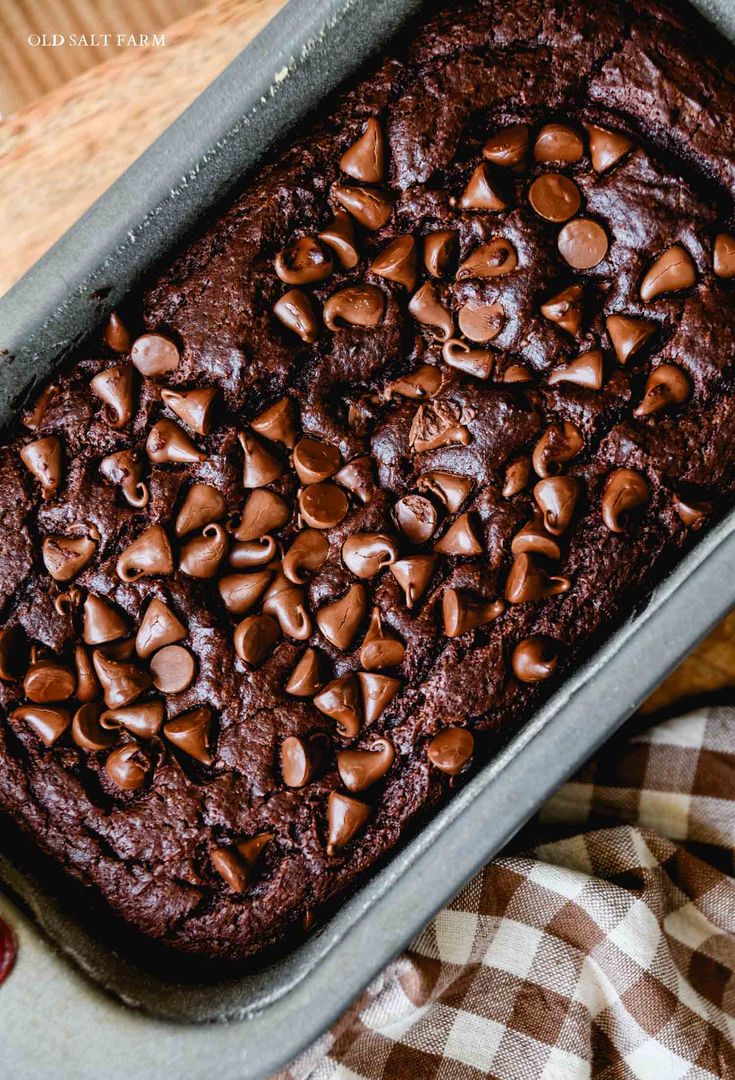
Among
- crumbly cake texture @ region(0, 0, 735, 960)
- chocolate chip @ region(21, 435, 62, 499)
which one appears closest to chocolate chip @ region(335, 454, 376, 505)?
crumbly cake texture @ region(0, 0, 735, 960)

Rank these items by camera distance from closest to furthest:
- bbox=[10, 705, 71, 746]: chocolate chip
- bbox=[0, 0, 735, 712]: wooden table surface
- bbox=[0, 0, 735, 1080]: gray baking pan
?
1. bbox=[0, 0, 735, 1080]: gray baking pan
2. bbox=[10, 705, 71, 746]: chocolate chip
3. bbox=[0, 0, 735, 712]: wooden table surface

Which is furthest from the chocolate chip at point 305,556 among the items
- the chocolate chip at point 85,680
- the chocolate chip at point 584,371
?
the chocolate chip at point 584,371

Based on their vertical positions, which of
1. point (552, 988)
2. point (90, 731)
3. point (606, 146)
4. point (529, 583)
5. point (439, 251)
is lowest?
point (552, 988)

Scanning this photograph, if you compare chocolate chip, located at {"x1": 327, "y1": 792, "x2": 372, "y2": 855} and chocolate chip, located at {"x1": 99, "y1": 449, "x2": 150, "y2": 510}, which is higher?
chocolate chip, located at {"x1": 99, "y1": 449, "x2": 150, "y2": 510}

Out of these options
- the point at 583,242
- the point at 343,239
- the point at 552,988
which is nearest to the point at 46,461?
the point at 343,239

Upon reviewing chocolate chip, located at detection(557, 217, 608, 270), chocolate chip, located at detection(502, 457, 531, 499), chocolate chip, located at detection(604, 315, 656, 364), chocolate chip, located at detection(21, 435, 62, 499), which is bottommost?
chocolate chip, located at detection(21, 435, 62, 499)

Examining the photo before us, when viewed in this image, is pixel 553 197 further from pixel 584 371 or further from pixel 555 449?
pixel 555 449

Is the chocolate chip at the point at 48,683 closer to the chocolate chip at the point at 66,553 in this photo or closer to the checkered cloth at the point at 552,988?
the chocolate chip at the point at 66,553

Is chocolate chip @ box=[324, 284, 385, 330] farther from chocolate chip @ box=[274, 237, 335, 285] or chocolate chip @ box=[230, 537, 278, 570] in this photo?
chocolate chip @ box=[230, 537, 278, 570]
